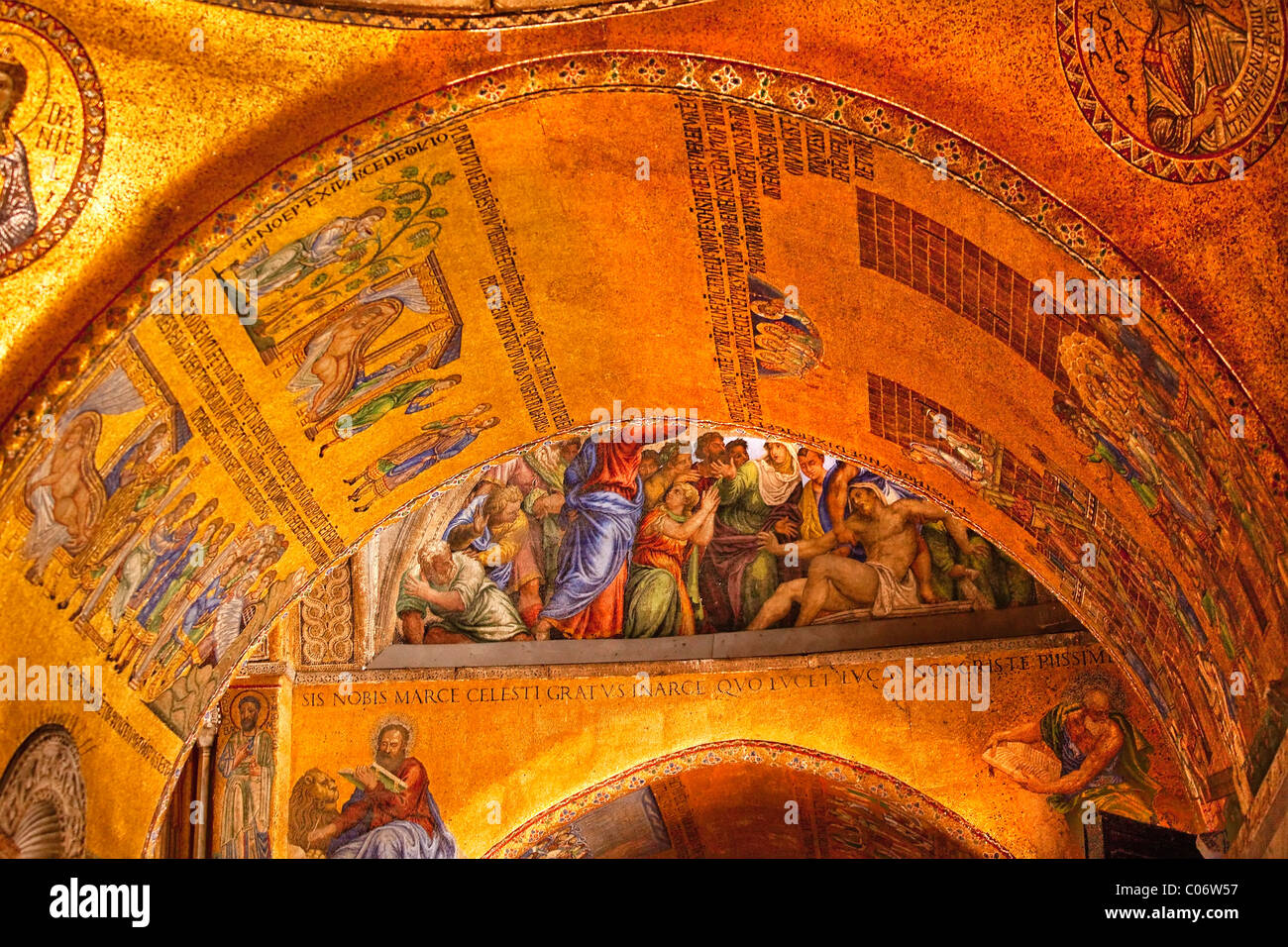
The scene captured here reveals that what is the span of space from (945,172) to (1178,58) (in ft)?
4.51

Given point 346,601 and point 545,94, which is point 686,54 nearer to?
point 545,94

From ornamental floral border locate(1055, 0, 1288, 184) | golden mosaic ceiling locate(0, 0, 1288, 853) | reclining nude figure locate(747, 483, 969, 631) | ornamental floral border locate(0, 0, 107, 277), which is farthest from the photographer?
reclining nude figure locate(747, 483, 969, 631)

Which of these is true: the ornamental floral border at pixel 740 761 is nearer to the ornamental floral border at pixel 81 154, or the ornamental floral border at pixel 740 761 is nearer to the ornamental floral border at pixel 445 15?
the ornamental floral border at pixel 81 154

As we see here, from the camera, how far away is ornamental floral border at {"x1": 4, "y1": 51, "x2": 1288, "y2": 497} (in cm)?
828

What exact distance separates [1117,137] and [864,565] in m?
9.42

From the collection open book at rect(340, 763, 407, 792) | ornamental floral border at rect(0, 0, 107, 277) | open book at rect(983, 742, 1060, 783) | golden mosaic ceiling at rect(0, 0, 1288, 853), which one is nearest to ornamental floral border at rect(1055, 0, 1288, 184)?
golden mosaic ceiling at rect(0, 0, 1288, 853)

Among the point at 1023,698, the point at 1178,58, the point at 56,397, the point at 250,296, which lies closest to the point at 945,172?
the point at 1178,58

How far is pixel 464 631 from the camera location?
1712 cm

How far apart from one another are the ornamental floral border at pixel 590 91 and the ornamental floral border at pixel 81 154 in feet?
1.46

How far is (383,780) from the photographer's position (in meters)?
16.3

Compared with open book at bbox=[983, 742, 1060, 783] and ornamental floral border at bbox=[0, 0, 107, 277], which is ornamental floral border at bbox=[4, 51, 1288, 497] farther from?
open book at bbox=[983, 742, 1060, 783]

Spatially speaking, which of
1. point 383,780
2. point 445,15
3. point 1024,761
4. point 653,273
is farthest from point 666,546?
point 445,15

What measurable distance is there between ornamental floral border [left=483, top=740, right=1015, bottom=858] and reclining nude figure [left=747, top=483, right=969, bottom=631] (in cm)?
138
